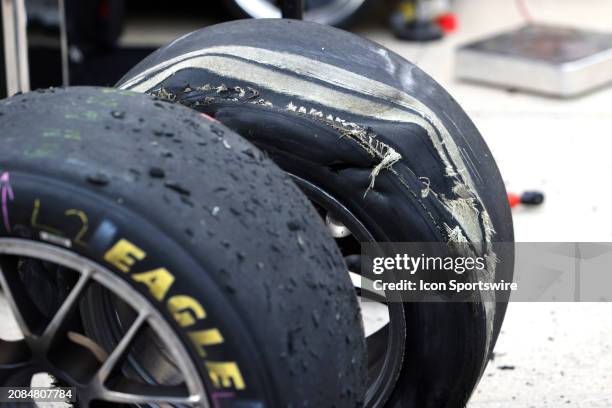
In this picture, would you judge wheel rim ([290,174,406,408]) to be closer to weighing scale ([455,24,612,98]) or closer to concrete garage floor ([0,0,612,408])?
concrete garage floor ([0,0,612,408])

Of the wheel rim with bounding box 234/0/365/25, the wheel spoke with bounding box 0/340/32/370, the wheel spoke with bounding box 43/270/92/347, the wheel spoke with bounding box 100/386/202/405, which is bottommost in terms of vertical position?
the wheel spoke with bounding box 100/386/202/405

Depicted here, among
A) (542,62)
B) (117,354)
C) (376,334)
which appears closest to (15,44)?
(376,334)

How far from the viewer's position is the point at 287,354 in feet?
5.39

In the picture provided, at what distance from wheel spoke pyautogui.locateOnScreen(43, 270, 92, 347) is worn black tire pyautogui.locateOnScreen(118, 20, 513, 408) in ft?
1.86

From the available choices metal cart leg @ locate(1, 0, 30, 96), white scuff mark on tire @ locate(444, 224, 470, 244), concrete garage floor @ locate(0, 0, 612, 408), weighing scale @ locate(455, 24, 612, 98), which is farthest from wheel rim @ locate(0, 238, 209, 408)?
weighing scale @ locate(455, 24, 612, 98)

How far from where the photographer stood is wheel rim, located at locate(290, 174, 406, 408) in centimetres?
214

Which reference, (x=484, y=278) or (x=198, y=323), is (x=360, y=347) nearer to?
(x=198, y=323)

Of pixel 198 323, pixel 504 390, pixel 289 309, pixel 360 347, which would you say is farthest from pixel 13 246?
pixel 504 390

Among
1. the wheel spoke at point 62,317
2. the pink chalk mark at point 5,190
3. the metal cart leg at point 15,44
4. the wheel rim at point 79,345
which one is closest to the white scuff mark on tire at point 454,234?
the wheel rim at point 79,345

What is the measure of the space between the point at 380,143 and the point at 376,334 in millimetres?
467

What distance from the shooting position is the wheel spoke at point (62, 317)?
5.66 feet

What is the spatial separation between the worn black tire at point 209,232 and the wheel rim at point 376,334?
1.23 ft

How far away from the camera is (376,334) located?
2.36 meters

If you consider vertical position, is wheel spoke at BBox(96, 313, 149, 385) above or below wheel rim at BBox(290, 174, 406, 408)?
below
